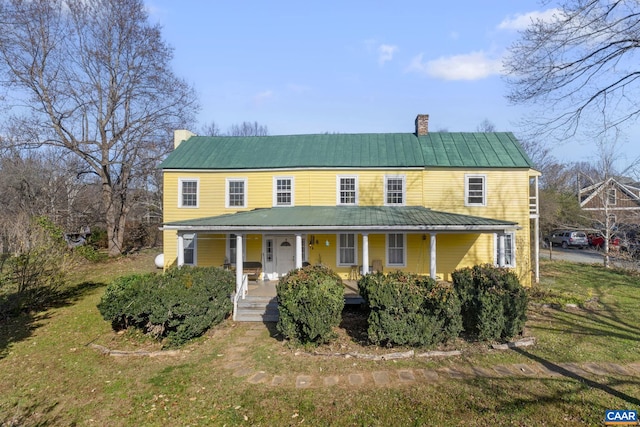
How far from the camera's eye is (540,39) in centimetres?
821

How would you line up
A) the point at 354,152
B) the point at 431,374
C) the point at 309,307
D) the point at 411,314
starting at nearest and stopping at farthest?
the point at 431,374, the point at 411,314, the point at 309,307, the point at 354,152

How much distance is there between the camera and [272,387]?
6371 millimetres

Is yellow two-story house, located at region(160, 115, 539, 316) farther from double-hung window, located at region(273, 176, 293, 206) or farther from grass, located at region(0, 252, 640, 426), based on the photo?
grass, located at region(0, 252, 640, 426)

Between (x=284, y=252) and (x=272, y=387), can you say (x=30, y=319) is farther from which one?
(x=272, y=387)

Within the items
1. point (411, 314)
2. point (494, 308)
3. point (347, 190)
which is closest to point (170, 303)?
point (411, 314)

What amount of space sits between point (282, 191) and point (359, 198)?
11.7ft

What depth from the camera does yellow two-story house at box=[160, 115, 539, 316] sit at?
1471 cm

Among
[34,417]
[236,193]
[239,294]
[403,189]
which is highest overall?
[403,189]

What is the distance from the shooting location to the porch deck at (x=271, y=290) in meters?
11.2

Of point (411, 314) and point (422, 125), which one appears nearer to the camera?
point (411, 314)

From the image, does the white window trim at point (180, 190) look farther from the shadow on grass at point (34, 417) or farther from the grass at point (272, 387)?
the shadow on grass at point (34, 417)

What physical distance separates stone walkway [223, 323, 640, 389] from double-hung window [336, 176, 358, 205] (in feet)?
30.2

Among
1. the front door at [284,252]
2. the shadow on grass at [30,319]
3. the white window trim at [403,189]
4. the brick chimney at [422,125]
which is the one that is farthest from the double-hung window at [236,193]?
the brick chimney at [422,125]

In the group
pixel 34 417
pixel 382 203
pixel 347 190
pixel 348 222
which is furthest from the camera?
pixel 347 190
